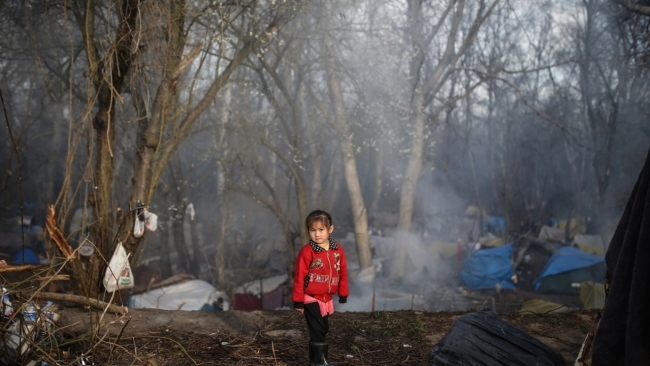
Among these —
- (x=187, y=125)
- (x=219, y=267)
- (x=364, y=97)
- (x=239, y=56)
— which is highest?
(x=364, y=97)

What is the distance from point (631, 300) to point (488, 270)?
15.5 metres

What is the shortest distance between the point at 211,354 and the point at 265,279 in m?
11.2

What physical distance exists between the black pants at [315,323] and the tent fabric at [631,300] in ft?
6.65

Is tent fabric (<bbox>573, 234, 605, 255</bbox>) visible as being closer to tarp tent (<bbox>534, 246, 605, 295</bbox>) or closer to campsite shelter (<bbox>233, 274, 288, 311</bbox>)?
tarp tent (<bbox>534, 246, 605, 295</bbox>)

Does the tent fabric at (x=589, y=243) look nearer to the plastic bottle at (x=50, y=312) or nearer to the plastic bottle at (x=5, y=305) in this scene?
the plastic bottle at (x=50, y=312)

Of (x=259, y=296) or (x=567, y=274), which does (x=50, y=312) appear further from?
(x=567, y=274)

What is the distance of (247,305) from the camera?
13469 mm

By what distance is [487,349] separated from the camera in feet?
11.1

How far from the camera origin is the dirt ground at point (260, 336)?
13.3 ft

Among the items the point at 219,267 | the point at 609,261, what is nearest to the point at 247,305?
the point at 219,267

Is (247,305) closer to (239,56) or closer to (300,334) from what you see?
(239,56)

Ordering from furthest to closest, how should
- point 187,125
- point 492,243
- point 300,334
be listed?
point 492,243
point 187,125
point 300,334

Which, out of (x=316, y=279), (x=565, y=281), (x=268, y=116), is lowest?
(x=565, y=281)

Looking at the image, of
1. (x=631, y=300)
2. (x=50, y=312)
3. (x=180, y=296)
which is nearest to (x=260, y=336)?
(x=50, y=312)
